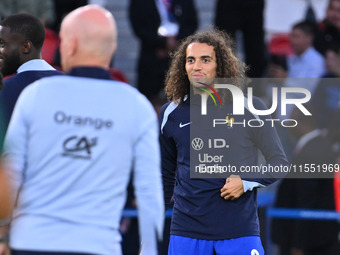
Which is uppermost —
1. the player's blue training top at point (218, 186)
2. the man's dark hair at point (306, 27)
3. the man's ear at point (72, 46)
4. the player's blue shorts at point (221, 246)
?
the man's dark hair at point (306, 27)

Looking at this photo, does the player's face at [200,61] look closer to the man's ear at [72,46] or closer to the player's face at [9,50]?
the player's face at [9,50]

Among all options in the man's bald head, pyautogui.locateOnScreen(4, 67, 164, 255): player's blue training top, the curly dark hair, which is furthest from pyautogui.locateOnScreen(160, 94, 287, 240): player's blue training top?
the man's bald head

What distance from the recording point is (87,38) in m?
3.91

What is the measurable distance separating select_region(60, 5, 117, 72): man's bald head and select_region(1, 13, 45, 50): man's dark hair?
5.77ft

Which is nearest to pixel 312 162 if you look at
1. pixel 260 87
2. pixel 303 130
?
pixel 303 130

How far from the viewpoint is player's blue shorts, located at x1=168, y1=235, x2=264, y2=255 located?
5.79 meters

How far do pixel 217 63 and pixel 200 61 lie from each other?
0.14 m

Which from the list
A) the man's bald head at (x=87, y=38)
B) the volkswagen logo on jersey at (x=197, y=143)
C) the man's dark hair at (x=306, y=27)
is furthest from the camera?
the man's dark hair at (x=306, y=27)

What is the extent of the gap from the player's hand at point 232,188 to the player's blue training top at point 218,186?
0.17ft

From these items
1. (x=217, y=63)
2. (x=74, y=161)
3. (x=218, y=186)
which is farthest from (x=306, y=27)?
(x=74, y=161)

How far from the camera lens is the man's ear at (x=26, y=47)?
18.6 ft

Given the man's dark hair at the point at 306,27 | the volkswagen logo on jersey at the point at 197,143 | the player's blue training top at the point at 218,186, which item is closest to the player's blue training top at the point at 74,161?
the player's blue training top at the point at 218,186

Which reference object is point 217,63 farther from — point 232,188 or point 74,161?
point 74,161

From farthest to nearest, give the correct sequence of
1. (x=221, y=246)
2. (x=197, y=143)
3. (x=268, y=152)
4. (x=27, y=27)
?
(x=197, y=143), (x=268, y=152), (x=221, y=246), (x=27, y=27)
